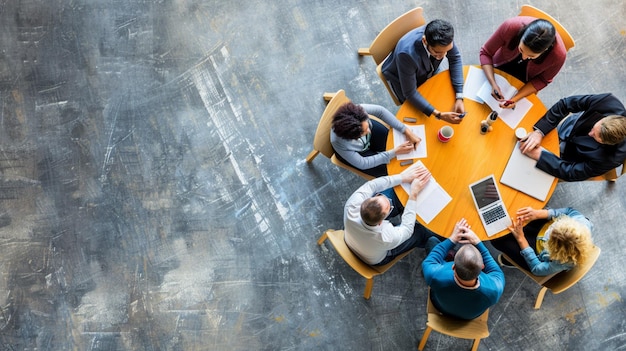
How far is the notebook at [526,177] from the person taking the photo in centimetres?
330

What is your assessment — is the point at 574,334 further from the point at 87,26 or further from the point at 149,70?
the point at 87,26

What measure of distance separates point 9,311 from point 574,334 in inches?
182

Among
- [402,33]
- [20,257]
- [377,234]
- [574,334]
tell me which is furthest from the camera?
[20,257]

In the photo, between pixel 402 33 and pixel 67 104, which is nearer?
pixel 402 33

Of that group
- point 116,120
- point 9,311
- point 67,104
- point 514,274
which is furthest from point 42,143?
point 514,274

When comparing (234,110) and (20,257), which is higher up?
(234,110)

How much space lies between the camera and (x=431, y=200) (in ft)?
10.9

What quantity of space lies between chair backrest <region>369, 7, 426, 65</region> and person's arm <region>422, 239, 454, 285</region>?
4.82 ft

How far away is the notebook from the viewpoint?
3.30 metres

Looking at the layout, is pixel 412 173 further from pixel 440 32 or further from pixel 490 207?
pixel 440 32

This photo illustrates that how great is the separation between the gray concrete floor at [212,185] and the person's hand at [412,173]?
992 mm

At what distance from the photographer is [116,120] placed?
443 centimetres

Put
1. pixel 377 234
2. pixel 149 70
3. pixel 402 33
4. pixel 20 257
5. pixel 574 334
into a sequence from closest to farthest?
pixel 377 234
pixel 402 33
pixel 574 334
pixel 20 257
pixel 149 70

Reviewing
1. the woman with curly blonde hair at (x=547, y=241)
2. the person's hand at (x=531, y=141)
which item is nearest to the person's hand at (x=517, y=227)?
the woman with curly blonde hair at (x=547, y=241)
